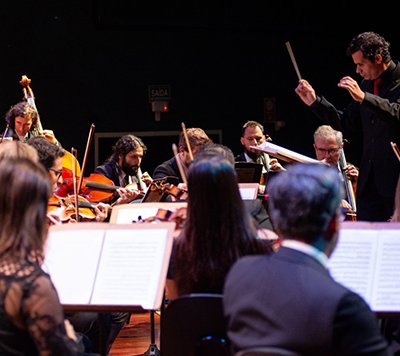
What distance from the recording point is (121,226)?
262 centimetres

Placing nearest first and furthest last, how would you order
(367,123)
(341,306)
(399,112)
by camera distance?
(341,306) < (399,112) < (367,123)

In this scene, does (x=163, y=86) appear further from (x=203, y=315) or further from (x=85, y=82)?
(x=203, y=315)

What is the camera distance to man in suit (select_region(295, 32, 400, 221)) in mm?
3998

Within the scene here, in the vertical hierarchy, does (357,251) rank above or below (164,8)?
below

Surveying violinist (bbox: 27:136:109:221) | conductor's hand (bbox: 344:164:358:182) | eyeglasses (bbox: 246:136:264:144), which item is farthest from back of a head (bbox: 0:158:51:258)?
eyeglasses (bbox: 246:136:264:144)

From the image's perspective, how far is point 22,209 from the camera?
1950 mm

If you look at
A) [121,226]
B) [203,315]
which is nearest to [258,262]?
[203,315]

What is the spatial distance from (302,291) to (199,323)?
65 cm

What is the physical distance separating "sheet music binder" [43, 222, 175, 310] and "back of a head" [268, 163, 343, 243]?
2.73 ft

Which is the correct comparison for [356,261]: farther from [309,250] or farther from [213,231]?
[309,250]

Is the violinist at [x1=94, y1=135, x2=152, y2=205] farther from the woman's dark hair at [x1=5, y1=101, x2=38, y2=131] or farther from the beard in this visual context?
the woman's dark hair at [x1=5, y1=101, x2=38, y2=131]

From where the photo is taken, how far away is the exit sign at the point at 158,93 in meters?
7.71

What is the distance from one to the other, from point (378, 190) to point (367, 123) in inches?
15.7

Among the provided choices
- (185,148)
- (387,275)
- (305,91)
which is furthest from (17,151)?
(185,148)
